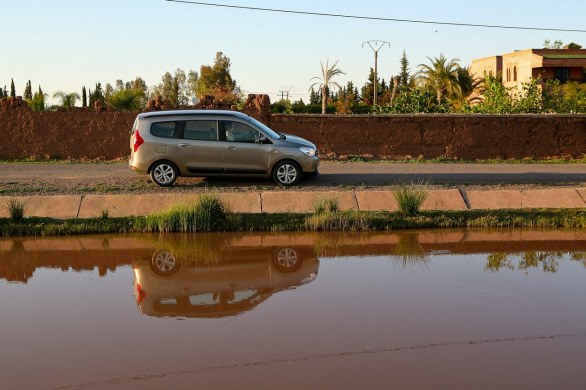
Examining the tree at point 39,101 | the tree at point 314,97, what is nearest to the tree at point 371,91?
the tree at point 314,97

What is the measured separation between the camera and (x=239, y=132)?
17781mm

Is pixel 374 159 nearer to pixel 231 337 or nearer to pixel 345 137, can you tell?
pixel 345 137

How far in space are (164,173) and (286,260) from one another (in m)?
7.15

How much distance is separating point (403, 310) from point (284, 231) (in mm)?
5386

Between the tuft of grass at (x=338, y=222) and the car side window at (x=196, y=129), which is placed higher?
the car side window at (x=196, y=129)

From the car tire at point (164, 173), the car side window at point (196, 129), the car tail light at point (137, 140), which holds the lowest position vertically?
the car tire at point (164, 173)

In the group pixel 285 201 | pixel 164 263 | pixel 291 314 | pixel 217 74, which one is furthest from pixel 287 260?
pixel 217 74

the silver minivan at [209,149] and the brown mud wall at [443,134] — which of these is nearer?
the silver minivan at [209,149]

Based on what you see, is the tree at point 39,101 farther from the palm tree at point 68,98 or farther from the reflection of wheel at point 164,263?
the reflection of wheel at point 164,263

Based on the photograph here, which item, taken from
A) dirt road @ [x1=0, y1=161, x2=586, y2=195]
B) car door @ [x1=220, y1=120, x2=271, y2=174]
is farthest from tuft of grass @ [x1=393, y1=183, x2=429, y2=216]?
car door @ [x1=220, y1=120, x2=271, y2=174]

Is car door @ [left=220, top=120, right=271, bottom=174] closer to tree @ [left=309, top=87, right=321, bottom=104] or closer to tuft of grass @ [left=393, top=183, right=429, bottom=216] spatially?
tuft of grass @ [left=393, top=183, right=429, bottom=216]

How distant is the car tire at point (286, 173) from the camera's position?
17.8 metres

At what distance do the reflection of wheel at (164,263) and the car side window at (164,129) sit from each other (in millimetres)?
6323

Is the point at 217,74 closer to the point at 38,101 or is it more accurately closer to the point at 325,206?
the point at 38,101
